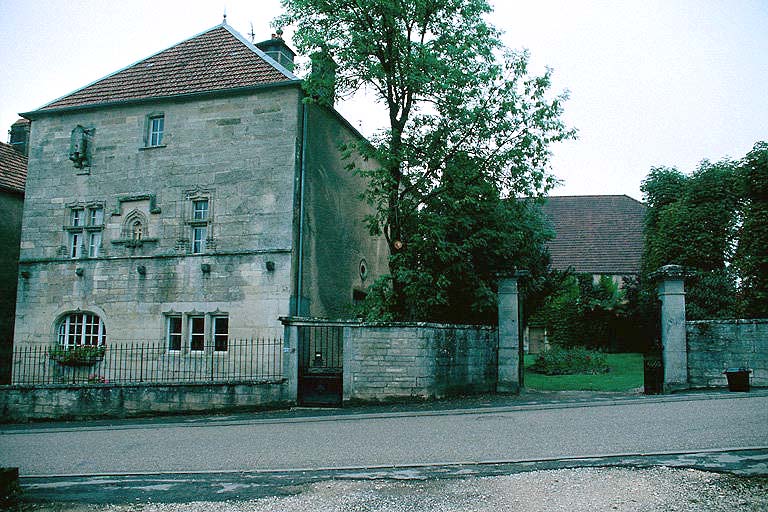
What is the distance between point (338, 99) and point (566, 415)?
10388mm

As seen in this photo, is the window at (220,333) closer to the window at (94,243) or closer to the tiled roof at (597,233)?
the window at (94,243)

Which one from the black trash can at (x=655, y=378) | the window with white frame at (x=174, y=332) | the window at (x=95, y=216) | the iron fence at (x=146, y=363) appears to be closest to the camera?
the black trash can at (x=655, y=378)

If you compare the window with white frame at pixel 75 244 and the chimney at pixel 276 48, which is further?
the chimney at pixel 276 48

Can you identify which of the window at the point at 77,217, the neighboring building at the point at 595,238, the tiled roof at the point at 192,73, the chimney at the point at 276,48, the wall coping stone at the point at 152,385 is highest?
the chimney at the point at 276,48

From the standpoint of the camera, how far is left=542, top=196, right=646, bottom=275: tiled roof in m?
34.4

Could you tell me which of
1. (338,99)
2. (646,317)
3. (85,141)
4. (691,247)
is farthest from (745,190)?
(85,141)

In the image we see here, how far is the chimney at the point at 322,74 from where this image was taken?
16594 mm

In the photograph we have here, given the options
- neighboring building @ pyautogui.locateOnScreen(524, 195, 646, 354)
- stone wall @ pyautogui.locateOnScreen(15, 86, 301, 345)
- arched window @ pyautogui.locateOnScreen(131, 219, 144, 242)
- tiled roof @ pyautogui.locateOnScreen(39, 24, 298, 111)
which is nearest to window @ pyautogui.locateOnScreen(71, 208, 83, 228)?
stone wall @ pyautogui.locateOnScreen(15, 86, 301, 345)

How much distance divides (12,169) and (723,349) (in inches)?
967

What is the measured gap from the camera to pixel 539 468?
24.4 feet

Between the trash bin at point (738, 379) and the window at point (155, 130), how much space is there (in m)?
16.6

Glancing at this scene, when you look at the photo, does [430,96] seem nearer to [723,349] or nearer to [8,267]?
[723,349]

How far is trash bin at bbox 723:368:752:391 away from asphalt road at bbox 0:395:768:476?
866 millimetres

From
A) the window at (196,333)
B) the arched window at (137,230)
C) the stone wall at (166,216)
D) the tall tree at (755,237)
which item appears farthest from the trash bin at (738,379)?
the arched window at (137,230)
